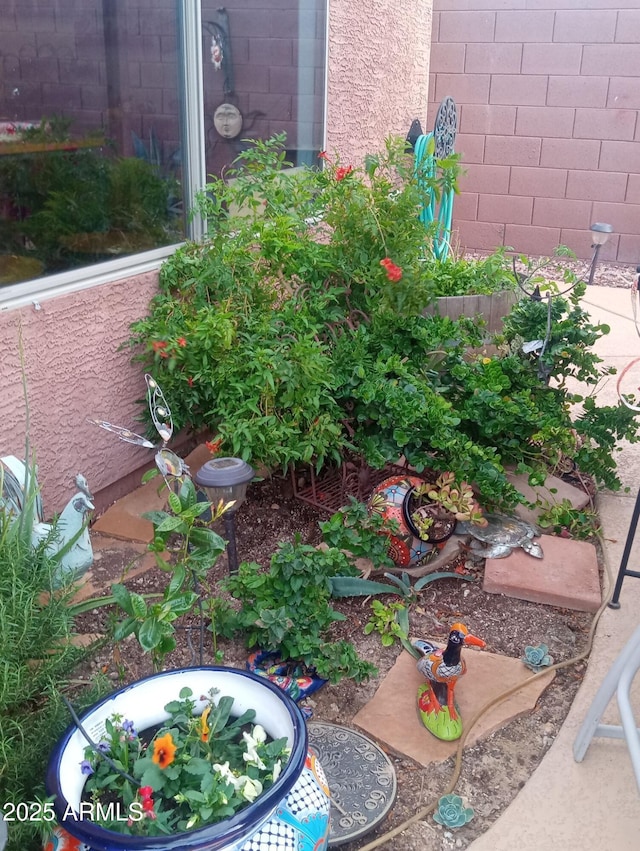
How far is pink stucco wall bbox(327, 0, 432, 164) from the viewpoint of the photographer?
14.9 ft

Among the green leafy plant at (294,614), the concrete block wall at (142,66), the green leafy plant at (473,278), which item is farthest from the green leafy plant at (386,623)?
the concrete block wall at (142,66)

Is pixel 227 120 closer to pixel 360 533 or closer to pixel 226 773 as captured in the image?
pixel 360 533

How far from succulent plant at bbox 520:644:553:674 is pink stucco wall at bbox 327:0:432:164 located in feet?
11.0

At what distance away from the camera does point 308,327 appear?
2922 millimetres

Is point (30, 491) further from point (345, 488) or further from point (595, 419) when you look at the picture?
point (595, 419)

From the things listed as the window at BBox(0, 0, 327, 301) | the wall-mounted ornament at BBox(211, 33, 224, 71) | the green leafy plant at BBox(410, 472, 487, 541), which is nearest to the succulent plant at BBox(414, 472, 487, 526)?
the green leafy plant at BBox(410, 472, 487, 541)

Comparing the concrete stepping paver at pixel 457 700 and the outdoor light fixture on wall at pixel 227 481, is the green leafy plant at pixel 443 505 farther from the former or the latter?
the outdoor light fixture on wall at pixel 227 481

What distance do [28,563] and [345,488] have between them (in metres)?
1.46

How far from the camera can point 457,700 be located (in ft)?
7.09

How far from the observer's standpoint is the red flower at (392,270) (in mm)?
2871

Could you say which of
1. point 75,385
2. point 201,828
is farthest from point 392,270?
point 201,828

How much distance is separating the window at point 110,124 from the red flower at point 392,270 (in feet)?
3.34

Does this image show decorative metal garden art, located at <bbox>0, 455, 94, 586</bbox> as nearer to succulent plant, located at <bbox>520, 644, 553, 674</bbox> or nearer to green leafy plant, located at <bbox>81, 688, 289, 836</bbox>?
green leafy plant, located at <bbox>81, 688, 289, 836</bbox>

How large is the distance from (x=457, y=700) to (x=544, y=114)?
721 cm
